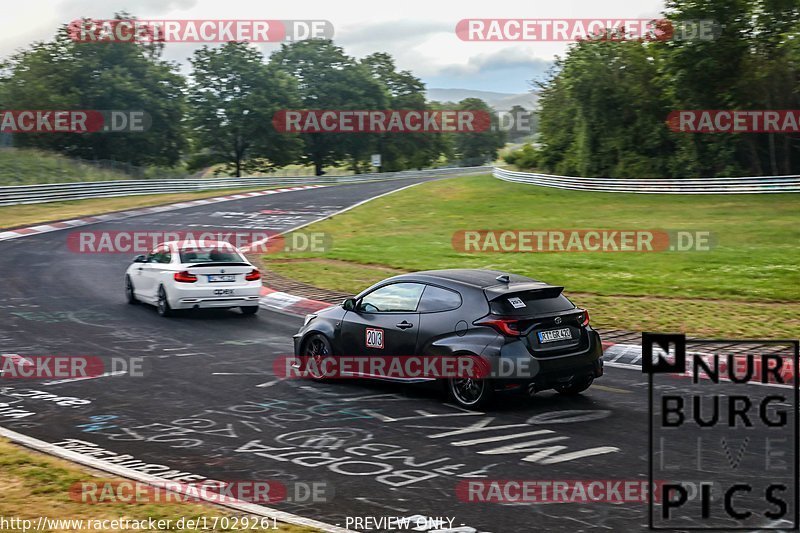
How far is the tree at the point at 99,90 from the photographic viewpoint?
213ft

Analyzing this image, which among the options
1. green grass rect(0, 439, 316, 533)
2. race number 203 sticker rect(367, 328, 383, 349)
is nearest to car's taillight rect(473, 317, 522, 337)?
race number 203 sticker rect(367, 328, 383, 349)

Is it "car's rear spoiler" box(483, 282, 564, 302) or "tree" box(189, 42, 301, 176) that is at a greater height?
"tree" box(189, 42, 301, 176)

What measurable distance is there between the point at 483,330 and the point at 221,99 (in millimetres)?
76040

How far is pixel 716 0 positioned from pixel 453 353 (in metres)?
38.7

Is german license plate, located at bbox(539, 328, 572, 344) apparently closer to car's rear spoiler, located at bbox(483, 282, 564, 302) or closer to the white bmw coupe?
car's rear spoiler, located at bbox(483, 282, 564, 302)

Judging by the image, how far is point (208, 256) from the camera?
1755cm

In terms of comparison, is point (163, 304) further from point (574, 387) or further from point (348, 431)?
point (574, 387)

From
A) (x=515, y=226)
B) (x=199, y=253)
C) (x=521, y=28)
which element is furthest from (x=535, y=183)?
(x=199, y=253)

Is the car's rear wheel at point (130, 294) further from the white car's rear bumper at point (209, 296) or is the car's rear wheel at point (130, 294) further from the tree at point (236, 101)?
the tree at point (236, 101)

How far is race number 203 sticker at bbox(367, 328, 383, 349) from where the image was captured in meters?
11.2

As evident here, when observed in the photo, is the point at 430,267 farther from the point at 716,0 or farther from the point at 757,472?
the point at 716,0

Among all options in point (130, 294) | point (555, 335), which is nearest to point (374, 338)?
point (555, 335)

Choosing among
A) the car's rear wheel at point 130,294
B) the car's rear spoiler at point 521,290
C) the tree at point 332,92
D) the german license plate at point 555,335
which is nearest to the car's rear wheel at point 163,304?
the car's rear wheel at point 130,294

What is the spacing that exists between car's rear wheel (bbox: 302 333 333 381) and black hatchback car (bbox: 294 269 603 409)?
0.70 ft
